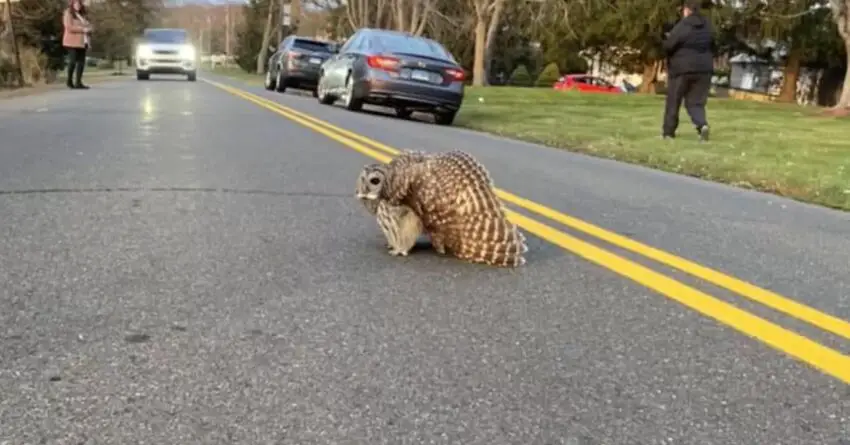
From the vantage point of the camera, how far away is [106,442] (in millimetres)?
2332

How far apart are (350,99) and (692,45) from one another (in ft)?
22.5

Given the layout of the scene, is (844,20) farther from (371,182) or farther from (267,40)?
(267,40)

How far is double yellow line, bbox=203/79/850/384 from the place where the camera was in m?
3.33

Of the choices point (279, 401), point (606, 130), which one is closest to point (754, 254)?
Result: point (279, 401)

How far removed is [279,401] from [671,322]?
5.42 feet

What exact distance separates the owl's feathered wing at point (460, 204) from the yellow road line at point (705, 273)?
2.77 feet

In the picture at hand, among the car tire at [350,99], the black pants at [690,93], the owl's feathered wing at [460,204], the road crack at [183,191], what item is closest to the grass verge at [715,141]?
the black pants at [690,93]

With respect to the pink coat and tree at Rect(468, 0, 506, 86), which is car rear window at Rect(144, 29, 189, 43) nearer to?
tree at Rect(468, 0, 506, 86)

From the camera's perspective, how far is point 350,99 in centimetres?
1806

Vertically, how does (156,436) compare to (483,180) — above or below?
below

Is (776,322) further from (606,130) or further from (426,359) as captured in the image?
(606,130)

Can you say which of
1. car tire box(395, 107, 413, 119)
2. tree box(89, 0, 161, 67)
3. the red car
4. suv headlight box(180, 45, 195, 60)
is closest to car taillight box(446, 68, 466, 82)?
car tire box(395, 107, 413, 119)

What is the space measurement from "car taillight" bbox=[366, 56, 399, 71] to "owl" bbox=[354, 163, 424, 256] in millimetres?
12661

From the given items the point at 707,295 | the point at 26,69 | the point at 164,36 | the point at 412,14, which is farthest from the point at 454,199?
the point at 412,14
